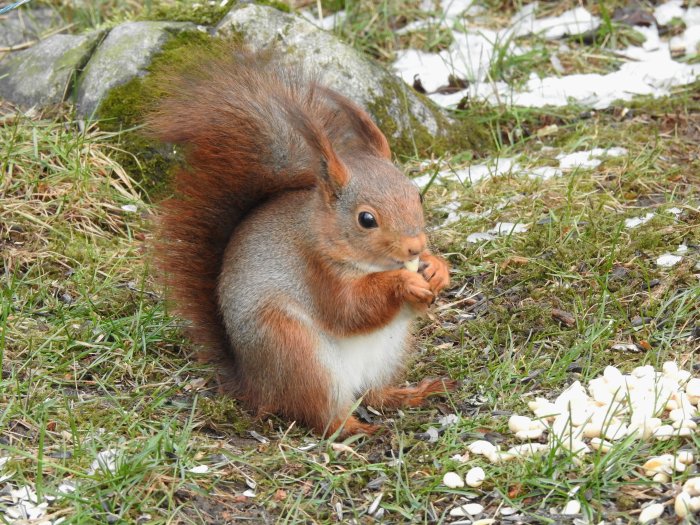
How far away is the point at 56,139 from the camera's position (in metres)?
3.54

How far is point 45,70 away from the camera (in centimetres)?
390

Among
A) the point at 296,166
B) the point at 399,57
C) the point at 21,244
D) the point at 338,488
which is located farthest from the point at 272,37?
the point at 338,488

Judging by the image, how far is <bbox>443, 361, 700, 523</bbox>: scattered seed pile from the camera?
6.88ft

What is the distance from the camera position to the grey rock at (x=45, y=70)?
3.84 m

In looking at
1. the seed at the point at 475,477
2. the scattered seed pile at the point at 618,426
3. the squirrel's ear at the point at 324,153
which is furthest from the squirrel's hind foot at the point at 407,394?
the squirrel's ear at the point at 324,153

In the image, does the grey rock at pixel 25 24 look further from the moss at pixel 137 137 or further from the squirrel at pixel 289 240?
the squirrel at pixel 289 240

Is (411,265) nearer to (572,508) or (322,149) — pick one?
(322,149)

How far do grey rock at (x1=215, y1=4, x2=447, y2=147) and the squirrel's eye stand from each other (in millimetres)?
1611

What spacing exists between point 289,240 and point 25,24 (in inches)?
113

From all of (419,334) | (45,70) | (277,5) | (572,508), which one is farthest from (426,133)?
(572,508)

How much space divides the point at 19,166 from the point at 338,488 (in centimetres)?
182

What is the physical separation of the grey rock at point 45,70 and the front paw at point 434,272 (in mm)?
1962

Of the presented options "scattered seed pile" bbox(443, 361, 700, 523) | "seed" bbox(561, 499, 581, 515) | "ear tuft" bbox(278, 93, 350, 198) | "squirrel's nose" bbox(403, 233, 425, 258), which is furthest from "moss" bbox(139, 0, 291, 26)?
"seed" bbox(561, 499, 581, 515)

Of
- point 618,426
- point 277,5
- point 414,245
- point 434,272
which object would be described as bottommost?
point 618,426
